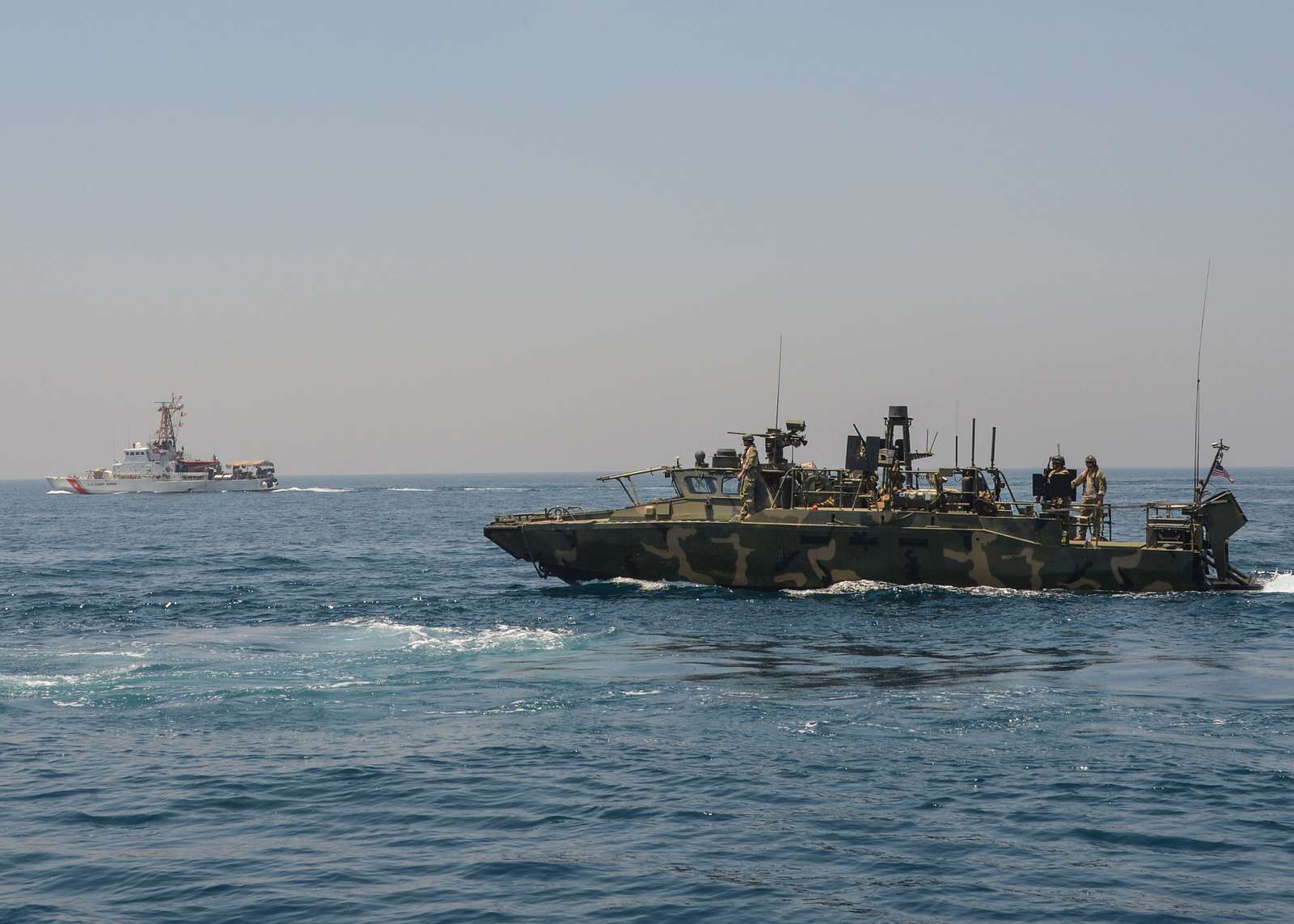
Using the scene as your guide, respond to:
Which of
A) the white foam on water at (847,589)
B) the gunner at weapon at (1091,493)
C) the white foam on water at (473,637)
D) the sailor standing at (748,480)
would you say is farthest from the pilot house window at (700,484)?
the gunner at weapon at (1091,493)

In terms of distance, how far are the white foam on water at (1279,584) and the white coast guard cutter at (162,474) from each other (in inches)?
4812

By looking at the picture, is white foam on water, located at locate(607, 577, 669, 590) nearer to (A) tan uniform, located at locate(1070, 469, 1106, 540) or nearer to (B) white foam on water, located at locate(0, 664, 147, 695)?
(A) tan uniform, located at locate(1070, 469, 1106, 540)

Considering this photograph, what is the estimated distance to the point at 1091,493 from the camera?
29.4 m

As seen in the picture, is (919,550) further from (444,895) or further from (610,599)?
(444,895)

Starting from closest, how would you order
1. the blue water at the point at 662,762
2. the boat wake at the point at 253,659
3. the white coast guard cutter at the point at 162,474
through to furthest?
the blue water at the point at 662,762 → the boat wake at the point at 253,659 → the white coast guard cutter at the point at 162,474

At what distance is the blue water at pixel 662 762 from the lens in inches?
403

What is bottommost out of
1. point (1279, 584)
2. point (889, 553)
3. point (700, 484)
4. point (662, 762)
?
point (662, 762)

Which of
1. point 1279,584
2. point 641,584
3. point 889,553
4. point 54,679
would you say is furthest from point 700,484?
point 54,679

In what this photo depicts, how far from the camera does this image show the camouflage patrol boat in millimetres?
28500

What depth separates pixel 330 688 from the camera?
18.5 metres

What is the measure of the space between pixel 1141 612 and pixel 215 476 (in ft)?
422

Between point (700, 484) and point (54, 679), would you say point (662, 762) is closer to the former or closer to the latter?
point (54, 679)

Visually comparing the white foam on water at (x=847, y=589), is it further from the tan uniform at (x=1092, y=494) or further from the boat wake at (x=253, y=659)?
the boat wake at (x=253, y=659)

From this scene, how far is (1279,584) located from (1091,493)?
542 centimetres
